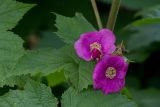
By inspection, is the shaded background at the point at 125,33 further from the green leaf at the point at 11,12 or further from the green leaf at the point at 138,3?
the green leaf at the point at 11,12

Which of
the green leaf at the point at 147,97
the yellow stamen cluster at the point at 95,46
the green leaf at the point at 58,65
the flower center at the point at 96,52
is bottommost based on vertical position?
the green leaf at the point at 147,97

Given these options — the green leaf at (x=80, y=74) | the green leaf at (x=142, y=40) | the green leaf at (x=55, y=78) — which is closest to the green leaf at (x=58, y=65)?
the green leaf at (x=80, y=74)

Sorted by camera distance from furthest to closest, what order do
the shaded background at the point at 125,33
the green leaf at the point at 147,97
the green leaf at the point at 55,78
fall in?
the shaded background at the point at 125,33 → the green leaf at the point at 147,97 → the green leaf at the point at 55,78

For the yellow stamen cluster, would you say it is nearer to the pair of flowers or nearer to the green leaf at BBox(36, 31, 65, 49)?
the pair of flowers

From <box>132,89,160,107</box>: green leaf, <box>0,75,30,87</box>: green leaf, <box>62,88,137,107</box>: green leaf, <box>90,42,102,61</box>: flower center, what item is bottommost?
<box>132,89,160,107</box>: green leaf

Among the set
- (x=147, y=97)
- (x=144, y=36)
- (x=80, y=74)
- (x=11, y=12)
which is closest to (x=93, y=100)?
(x=80, y=74)

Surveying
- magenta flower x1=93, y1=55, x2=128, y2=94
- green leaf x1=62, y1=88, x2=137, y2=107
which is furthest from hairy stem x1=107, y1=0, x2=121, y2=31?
green leaf x1=62, y1=88, x2=137, y2=107

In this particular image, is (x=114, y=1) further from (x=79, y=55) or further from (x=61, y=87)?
(x=61, y=87)
